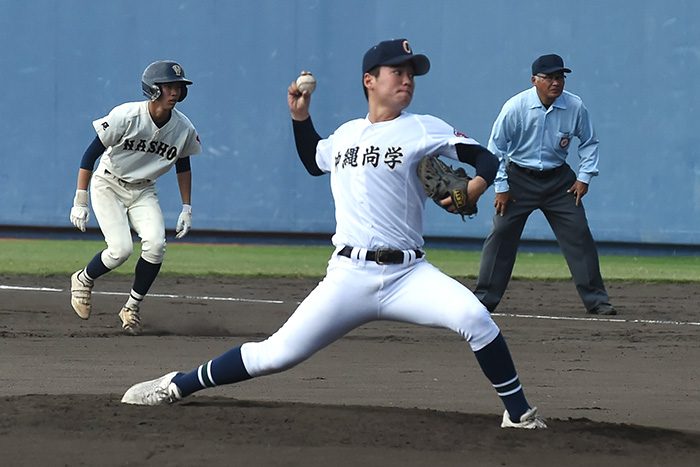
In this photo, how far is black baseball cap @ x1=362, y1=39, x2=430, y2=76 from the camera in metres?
5.55

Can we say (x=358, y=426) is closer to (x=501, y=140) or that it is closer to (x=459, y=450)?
(x=459, y=450)

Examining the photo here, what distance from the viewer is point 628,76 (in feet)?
57.9

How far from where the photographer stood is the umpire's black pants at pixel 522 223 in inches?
431

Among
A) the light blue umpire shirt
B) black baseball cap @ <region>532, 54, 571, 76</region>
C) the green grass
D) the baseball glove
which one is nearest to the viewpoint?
the baseball glove

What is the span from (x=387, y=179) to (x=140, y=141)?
445 cm

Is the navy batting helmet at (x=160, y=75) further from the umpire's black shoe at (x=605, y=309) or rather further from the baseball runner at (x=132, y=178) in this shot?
the umpire's black shoe at (x=605, y=309)

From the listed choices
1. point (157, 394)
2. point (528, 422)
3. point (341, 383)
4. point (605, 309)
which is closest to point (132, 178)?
point (341, 383)

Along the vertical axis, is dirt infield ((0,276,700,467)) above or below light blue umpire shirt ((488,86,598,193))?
below

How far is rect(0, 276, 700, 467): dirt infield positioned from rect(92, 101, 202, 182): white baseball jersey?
48.0 inches

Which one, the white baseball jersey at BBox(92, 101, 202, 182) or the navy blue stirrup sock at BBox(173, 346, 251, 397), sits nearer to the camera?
the navy blue stirrup sock at BBox(173, 346, 251, 397)

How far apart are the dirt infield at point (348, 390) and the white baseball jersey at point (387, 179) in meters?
0.83

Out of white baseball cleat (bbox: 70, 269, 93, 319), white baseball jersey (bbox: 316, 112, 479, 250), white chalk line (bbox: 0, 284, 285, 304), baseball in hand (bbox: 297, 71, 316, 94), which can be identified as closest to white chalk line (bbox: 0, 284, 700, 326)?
white chalk line (bbox: 0, 284, 285, 304)

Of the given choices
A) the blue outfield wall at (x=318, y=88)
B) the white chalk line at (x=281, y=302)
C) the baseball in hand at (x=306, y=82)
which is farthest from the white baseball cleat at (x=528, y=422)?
the blue outfield wall at (x=318, y=88)

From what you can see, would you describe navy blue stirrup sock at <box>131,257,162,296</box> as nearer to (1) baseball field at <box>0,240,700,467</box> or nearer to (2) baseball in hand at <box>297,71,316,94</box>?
(1) baseball field at <box>0,240,700,467</box>
